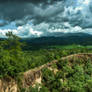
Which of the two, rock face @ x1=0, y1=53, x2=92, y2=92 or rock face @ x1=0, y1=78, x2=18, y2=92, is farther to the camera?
rock face @ x1=0, y1=53, x2=92, y2=92

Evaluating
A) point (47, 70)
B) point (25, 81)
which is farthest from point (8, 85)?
point (47, 70)

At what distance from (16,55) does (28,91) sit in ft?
33.7

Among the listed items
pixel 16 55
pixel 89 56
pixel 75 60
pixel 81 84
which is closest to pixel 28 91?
pixel 16 55

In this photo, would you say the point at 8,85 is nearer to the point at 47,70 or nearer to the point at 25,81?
the point at 25,81

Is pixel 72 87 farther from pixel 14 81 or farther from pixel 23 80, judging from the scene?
pixel 14 81

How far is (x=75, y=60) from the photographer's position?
58500mm

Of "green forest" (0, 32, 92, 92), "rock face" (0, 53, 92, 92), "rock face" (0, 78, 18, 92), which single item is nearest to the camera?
"rock face" (0, 78, 18, 92)

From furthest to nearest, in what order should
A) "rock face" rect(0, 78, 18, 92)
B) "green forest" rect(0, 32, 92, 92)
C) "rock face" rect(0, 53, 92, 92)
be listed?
"green forest" rect(0, 32, 92, 92), "rock face" rect(0, 53, 92, 92), "rock face" rect(0, 78, 18, 92)

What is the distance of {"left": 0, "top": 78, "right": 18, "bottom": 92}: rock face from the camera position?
2938cm

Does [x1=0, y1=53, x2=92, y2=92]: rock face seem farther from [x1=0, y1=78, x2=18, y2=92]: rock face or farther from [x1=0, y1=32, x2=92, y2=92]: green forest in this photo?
[x1=0, y1=32, x2=92, y2=92]: green forest

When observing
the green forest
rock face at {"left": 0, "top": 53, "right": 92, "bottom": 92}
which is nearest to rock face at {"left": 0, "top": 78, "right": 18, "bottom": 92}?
rock face at {"left": 0, "top": 53, "right": 92, "bottom": 92}

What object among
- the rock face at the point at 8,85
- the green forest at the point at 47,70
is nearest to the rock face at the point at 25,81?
the rock face at the point at 8,85

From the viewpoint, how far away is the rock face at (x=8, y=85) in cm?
2938

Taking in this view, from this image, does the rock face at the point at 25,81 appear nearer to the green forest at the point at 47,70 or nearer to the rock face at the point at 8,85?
the rock face at the point at 8,85
